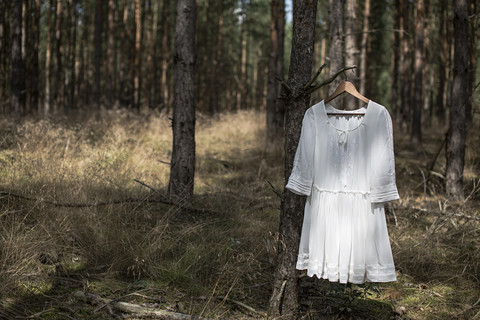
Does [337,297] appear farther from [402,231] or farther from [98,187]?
[98,187]

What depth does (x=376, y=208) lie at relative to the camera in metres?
2.58

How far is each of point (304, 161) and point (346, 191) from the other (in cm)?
32

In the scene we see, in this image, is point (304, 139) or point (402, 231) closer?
point (304, 139)

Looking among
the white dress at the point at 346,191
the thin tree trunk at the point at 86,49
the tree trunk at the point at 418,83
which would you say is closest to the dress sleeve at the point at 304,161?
the white dress at the point at 346,191

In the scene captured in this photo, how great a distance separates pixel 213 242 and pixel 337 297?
4.15 ft

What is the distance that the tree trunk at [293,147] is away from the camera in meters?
2.79

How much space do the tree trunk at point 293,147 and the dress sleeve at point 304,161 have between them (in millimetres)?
160

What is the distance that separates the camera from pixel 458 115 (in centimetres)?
632

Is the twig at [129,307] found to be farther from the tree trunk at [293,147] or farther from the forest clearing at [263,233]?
the tree trunk at [293,147]

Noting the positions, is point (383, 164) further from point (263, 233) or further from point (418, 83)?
point (418, 83)

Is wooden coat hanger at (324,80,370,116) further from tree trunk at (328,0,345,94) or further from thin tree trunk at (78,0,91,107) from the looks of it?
thin tree trunk at (78,0,91,107)

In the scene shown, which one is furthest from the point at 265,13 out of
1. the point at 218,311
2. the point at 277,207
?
the point at 218,311

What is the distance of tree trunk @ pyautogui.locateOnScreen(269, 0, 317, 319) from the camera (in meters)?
2.79

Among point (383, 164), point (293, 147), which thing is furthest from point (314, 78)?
point (383, 164)
